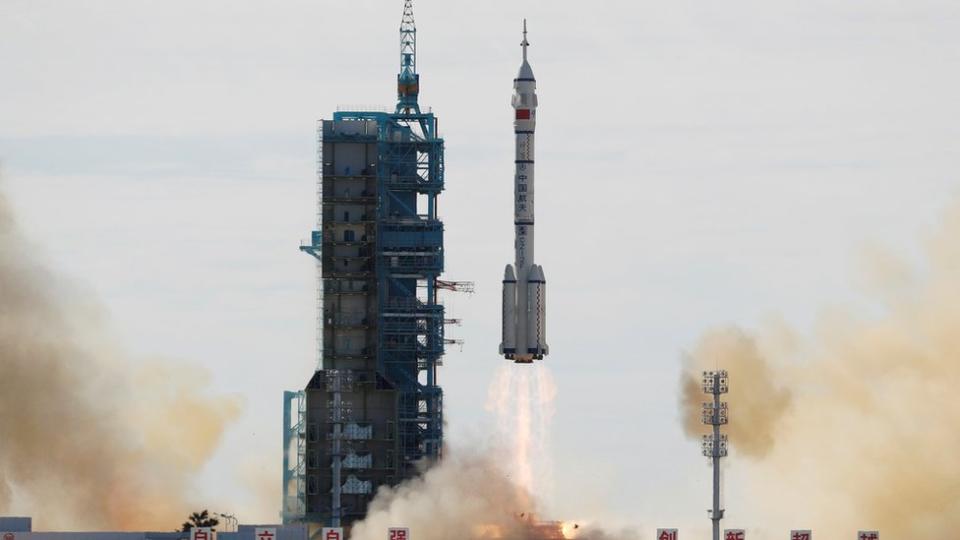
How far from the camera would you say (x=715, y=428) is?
614 ft

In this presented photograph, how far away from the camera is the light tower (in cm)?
18625

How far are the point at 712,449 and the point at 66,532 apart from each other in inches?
1512

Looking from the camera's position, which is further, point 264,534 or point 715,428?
point 715,428

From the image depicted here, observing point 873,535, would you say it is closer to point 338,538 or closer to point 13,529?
point 338,538

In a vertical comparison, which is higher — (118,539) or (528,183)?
(528,183)

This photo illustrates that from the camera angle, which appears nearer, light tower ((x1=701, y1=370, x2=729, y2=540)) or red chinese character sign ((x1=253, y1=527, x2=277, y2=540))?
red chinese character sign ((x1=253, y1=527, x2=277, y2=540))

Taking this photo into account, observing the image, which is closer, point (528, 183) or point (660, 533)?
point (660, 533)

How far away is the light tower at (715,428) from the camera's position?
186m

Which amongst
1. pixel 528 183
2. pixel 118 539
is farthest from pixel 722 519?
pixel 118 539

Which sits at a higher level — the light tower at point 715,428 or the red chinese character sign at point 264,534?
the light tower at point 715,428

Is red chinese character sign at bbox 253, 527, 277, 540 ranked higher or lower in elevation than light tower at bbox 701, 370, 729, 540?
lower

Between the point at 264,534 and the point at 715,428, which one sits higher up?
the point at 715,428

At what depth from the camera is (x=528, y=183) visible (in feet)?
655

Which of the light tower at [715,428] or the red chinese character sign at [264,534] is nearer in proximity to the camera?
the red chinese character sign at [264,534]
